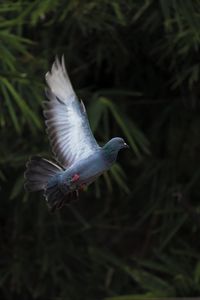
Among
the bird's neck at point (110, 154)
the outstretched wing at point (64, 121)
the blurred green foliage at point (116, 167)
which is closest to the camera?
the bird's neck at point (110, 154)

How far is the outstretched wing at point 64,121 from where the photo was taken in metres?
1.58

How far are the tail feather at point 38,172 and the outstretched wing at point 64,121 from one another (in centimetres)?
3

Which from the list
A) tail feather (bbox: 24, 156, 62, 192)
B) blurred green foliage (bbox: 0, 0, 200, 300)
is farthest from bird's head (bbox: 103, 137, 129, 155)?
blurred green foliage (bbox: 0, 0, 200, 300)

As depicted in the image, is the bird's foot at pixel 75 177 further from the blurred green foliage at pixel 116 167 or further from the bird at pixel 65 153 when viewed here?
the blurred green foliage at pixel 116 167

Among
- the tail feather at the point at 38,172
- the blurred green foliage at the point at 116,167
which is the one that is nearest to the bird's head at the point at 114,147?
the tail feather at the point at 38,172

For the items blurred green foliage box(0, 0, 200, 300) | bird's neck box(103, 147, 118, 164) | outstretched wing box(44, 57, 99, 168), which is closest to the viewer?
bird's neck box(103, 147, 118, 164)

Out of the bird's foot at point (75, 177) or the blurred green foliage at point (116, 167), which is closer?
the bird's foot at point (75, 177)

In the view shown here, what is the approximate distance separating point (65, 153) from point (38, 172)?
0.24 feet

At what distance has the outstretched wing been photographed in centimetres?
158

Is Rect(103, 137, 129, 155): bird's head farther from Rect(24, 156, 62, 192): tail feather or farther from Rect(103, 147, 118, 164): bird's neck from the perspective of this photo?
Rect(24, 156, 62, 192): tail feather

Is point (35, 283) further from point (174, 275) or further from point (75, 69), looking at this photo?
point (75, 69)

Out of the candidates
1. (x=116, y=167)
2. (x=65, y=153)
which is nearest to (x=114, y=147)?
(x=65, y=153)

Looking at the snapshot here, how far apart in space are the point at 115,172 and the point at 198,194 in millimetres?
454

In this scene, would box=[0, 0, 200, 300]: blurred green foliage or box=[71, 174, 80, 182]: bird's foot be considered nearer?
box=[71, 174, 80, 182]: bird's foot
